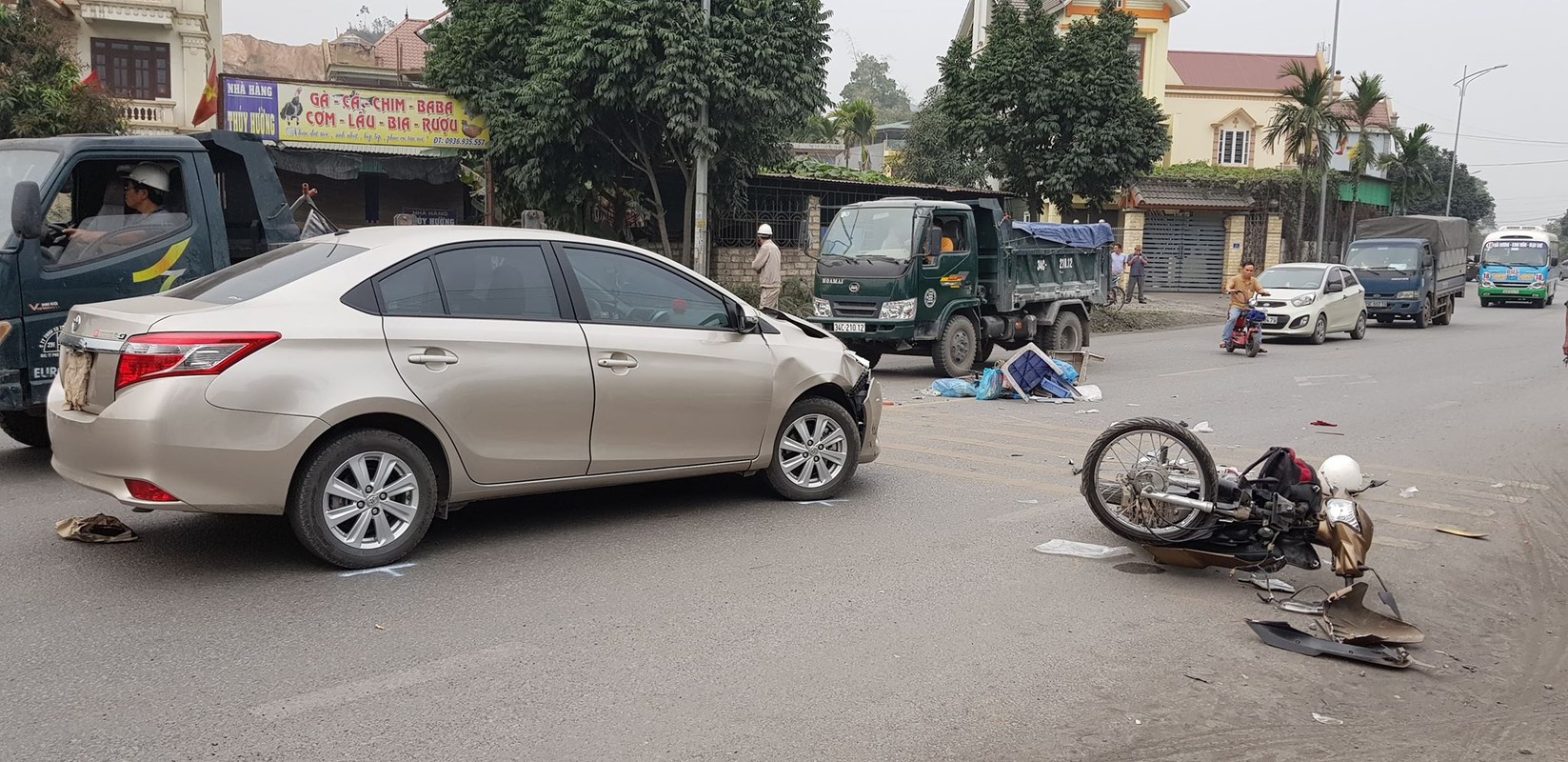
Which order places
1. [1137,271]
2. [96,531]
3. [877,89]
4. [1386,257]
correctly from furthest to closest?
1. [877,89]
2. [1137,271]
3. [1386,257]
4. [96,531]

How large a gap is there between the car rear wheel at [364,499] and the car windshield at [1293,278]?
20216 mm

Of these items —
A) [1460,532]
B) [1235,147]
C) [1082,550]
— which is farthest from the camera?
[1235,147]

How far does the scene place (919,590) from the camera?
564 cm

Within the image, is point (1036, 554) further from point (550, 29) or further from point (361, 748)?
point (550, 29)

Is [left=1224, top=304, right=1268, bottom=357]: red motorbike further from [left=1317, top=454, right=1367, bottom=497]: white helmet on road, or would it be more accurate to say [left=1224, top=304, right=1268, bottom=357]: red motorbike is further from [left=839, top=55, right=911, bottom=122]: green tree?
[left=839, top=55, right=911, bottom=122]: green tree

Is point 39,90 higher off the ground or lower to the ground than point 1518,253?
higher

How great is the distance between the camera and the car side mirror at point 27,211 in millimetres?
7207

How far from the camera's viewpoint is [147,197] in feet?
26.7

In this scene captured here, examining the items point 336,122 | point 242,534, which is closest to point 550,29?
point 336,122

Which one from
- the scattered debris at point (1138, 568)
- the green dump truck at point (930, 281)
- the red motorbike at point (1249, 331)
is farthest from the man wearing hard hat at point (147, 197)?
the red motorbike at point (1249, 331)

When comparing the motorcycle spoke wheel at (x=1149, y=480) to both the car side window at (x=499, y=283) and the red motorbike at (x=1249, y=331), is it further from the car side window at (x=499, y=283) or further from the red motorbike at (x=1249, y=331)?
the red motorbike at (x=1249, y=331)

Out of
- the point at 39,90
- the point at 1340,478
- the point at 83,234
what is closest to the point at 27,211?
the point at 83,234

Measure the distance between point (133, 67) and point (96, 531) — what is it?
28.8 m

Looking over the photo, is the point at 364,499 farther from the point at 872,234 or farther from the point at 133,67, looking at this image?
the point at 133,67
